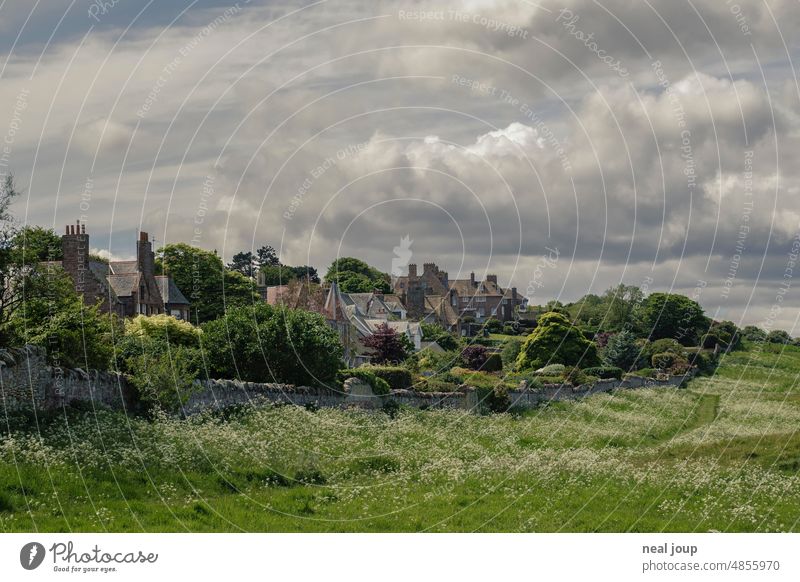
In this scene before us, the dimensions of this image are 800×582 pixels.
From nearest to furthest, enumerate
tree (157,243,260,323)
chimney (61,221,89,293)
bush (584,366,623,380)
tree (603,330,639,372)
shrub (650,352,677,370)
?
1. chimney (61,221,89,293)
2. bush (584,366,623,380)
3. shrub (650,352,677,370)
4. tree (603,330,639,372)
5. tree (157,243,260,323)

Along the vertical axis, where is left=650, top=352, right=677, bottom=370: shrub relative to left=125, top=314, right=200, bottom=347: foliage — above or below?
below

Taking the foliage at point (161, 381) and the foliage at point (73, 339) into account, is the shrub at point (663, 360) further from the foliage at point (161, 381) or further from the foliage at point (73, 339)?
the foliage at point (73, 339)

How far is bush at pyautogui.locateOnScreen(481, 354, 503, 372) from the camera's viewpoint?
73.1m

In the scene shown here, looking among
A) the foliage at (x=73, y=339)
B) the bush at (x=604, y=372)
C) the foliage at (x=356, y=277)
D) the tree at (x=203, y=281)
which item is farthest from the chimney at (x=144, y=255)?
the foliage at (x=356, y=277)

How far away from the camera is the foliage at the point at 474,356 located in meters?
75.2

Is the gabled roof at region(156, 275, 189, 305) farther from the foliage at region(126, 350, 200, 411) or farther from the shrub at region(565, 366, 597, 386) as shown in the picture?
the foliage at region(126, 350, 200, 411)

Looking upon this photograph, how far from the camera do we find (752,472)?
2948cm

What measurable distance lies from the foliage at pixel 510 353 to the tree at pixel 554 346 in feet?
7.26

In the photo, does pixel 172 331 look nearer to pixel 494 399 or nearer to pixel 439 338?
pixel 494 399

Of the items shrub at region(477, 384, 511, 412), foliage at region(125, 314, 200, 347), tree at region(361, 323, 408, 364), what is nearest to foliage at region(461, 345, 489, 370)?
tree at region(361, 323, 408, 364)

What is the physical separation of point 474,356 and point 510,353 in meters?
4.07

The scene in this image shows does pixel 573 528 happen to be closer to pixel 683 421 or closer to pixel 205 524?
pixel 205 524

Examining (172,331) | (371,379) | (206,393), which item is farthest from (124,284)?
(206,393)

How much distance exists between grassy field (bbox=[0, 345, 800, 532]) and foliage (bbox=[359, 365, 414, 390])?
13.7 meters
